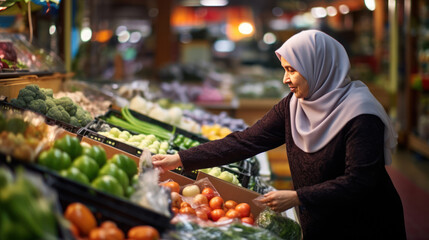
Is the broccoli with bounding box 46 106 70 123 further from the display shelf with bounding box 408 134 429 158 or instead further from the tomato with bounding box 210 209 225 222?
the display shelf with bounding box 408 134 429 158

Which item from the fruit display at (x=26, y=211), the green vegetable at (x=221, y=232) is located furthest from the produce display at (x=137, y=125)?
the fruit display at (x=26, y=211)

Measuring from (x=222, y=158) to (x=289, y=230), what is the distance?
60 centimetres

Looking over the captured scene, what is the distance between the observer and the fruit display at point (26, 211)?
1509 millimetres

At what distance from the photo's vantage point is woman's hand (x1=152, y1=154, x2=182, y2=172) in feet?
9.29

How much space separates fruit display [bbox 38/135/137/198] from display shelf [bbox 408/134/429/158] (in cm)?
774

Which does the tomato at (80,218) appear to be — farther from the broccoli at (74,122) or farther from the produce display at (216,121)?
the produce display at (216,121)

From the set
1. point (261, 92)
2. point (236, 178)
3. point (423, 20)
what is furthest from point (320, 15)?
point (236, 178)

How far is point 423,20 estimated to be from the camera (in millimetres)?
10305

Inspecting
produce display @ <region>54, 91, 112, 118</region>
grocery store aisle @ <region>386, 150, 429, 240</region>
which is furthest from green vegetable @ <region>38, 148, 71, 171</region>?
grocery store aisle @ <region>386, 150, 429, 240</region>

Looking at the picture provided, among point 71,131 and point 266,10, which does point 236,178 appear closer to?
point 71,131

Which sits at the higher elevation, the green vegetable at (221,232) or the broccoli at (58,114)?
the broccoli at (58,114)

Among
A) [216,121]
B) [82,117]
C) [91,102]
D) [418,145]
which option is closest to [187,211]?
[82,117]

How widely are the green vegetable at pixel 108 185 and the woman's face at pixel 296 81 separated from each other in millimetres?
1077

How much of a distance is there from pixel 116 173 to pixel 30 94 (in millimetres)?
1258
